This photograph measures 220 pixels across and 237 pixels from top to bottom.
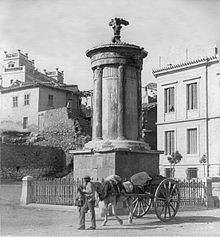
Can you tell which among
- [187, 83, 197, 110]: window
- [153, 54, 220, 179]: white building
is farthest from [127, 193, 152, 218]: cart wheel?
[187, 83, 197, 110]: window

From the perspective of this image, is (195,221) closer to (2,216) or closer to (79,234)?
(79,234)

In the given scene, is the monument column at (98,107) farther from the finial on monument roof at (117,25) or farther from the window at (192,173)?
the window at (192,173)

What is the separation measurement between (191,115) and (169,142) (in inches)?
115

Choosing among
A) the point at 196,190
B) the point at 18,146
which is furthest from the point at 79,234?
the point at 18,146

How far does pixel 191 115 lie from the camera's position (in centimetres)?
3338

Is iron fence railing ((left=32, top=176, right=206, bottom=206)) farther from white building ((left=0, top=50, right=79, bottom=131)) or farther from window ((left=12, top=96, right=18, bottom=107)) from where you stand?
window ((left=12, top=96, right=18, bottom=107))

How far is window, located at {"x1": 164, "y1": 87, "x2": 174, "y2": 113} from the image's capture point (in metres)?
35.1

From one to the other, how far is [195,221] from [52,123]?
29.4 m

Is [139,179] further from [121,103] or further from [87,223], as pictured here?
[121,103]

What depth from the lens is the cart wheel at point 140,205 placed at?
10.9 metres

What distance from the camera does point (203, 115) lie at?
106ft

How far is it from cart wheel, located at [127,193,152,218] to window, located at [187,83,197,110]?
2283cm

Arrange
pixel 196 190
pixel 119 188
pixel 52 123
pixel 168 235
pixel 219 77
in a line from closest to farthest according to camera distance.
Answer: pixel 168 235 → pixel 119 188 → pixel 196 190 → pixel 219 77 → pixel 52 123

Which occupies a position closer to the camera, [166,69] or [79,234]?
[79,234]
